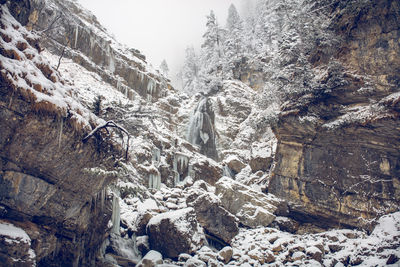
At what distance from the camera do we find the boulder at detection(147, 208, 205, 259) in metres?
13.1

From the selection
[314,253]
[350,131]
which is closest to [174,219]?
[314,253]

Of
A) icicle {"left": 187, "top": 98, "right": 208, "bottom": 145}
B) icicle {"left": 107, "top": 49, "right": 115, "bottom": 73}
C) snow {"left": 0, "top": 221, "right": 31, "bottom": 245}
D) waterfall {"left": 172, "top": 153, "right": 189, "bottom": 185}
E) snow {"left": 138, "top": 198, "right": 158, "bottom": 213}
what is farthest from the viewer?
icicle {"left": 107, "top": 49, "right": 115, "bottom": 73}

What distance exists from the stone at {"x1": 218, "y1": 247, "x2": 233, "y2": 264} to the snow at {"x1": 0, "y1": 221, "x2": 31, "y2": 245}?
947 centimetres

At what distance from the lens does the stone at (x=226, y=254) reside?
44.1 ft

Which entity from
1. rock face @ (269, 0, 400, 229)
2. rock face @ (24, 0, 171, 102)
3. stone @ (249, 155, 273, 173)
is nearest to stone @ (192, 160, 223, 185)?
stone @ (249, 155, 273, 173)

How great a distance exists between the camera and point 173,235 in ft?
43.5

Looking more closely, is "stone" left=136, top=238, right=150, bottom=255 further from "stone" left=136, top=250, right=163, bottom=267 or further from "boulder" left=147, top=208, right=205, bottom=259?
"stone" left=136, top=250, right=163, bottom=267

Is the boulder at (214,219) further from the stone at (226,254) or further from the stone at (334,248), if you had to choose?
the stone at (334,248)

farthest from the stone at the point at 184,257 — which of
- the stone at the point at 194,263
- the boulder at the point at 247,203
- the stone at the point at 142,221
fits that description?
the boulder at the point at 247,203

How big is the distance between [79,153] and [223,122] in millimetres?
23877

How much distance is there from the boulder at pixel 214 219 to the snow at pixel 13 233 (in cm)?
1032

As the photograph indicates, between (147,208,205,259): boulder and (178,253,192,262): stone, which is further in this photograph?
(147,208,205,259): boulder

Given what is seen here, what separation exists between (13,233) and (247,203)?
47.4 feet

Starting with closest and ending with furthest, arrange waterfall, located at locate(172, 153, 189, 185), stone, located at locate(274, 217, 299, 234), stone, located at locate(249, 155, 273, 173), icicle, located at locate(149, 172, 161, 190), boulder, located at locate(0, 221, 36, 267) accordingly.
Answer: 1. boulder, located at locate(0, 221, 36, 267)
2. stone, located at locate(274, 217, 299, 234)
3. icicle, located at locate(149, 172, 161, 190)
4. stone, located at locate(249, 155, 273, 173)
5. waterfall, located at locate(172, 153, 189, 185)
